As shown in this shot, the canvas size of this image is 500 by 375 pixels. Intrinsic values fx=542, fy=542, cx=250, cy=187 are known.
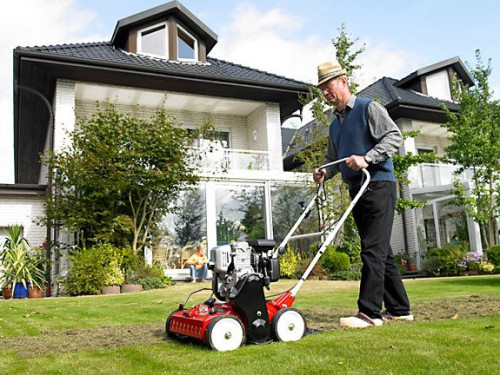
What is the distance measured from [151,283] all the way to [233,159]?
19.0ft

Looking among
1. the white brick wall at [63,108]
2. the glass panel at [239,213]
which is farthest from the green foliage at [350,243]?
the white brick wall at [63,108]

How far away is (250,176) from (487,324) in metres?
12.5

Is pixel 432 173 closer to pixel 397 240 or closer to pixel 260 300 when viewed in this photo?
pixel 397 240

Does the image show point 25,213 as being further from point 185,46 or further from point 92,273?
point 185,46

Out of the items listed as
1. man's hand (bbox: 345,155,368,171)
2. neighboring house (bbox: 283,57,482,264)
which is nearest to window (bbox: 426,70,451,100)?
neighboring house (bbox: 283,57,482,264)

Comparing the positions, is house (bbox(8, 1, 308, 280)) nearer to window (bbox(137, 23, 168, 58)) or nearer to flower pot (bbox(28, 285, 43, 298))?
window (bbox(137, 23, 168, 58))

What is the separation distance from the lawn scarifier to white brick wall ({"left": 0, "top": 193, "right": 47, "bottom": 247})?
11.8 meters

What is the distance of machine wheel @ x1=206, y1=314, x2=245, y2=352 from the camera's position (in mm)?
3322

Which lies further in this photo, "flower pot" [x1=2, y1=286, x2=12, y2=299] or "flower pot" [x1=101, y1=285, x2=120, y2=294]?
"flower pot" [x1=2, y1=286, x2=12, y2=299]

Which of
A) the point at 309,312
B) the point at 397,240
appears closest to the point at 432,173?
the point at 397,240

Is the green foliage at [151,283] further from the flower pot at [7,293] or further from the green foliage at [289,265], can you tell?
the green foliage at [289,265]

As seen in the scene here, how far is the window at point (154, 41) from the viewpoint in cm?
1730

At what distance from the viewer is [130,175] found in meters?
12.3

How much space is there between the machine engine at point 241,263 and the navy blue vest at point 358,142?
104 centimetres
